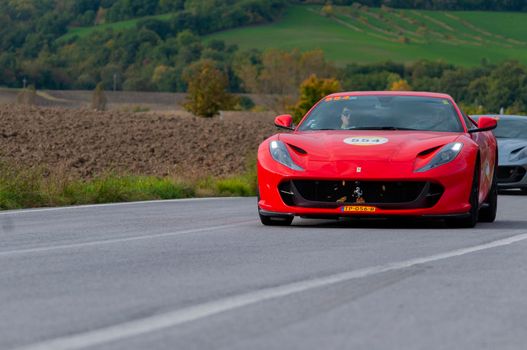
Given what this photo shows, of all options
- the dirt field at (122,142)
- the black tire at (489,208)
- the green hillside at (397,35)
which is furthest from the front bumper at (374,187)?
the green hillside at (397,35)

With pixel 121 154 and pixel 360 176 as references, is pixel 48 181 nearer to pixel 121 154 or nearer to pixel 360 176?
pixel 360 176

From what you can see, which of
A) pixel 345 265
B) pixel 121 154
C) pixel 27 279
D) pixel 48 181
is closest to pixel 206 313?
pixel 27 279

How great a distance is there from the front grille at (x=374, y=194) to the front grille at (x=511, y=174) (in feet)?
33.9

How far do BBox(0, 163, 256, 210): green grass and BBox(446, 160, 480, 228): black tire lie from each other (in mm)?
5701

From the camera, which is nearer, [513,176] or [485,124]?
[485,124]

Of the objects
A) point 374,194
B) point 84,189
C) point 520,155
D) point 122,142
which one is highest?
point 374,194

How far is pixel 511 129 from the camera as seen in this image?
24.2 metres

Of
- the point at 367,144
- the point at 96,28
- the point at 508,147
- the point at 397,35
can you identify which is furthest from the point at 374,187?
the point at 96,28

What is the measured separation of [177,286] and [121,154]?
2980 cm

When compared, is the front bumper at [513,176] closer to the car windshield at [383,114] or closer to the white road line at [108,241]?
the car windshield at [383,114]

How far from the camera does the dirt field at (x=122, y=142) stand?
32.9 metres

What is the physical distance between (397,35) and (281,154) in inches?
6539

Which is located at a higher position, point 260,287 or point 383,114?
point 260,287

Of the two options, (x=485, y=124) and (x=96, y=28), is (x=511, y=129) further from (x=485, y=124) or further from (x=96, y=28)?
(x=96, y=28)
